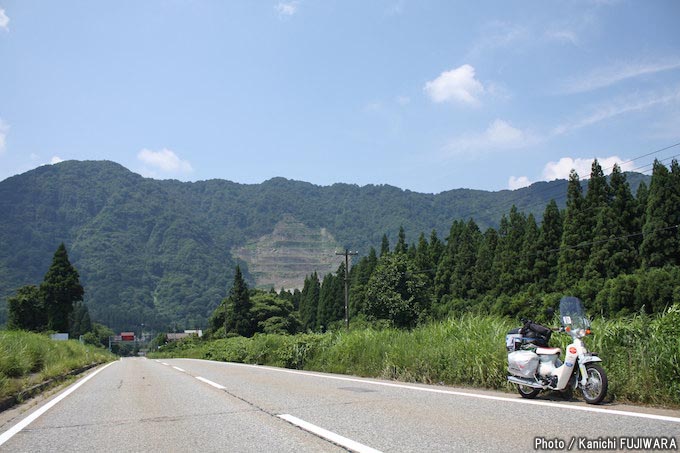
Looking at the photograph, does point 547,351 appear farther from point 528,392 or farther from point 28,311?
point 28,311

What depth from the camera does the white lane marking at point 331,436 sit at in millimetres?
4516

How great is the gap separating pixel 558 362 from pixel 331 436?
3.38 meters

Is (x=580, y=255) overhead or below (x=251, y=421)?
overhead

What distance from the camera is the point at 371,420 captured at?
5898 millimetres

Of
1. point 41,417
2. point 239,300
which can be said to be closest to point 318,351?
point 41,417

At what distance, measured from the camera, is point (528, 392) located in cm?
709

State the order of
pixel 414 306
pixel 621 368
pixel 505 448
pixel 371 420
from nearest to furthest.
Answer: pixel 505 448 < pixel 371 420 < pixel 621 368 < pixel 414 306

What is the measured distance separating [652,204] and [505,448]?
134 feet

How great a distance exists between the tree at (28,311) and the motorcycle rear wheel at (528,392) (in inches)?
2452

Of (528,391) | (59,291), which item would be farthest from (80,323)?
(528,391)

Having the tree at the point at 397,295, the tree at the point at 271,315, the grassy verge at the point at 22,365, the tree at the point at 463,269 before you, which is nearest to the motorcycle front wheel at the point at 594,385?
the grassy verge at the point at 22,365

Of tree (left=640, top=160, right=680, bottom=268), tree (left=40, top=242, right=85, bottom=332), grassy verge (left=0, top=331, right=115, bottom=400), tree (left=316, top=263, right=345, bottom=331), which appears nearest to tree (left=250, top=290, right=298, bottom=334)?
tree (left=316, top=263, right=345, bottom=331)

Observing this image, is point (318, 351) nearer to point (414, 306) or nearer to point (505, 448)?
point (505, 448)

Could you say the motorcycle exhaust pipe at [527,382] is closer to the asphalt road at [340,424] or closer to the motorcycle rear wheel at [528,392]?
the motorcycle rear wheel at [528,392]
